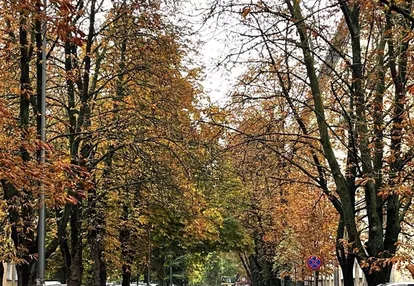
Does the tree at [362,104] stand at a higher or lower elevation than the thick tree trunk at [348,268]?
higher

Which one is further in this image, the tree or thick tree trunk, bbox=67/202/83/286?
thick tree trunk, bbox=67/202/83/286

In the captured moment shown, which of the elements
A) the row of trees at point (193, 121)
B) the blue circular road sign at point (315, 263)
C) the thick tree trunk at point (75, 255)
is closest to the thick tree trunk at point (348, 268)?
the row of trees at point (193, 121)

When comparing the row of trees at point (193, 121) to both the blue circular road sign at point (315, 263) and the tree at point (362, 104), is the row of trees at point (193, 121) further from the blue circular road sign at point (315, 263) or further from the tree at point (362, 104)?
the blue circular road sign at point (315, 263)

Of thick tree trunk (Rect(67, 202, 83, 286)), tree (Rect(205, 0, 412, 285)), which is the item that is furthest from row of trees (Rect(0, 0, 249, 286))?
tree (Rect(205, 0, 412, 285))

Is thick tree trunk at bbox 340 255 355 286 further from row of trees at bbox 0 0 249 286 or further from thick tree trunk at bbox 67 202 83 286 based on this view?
thick tree trunk at bbox 67 202 83 286

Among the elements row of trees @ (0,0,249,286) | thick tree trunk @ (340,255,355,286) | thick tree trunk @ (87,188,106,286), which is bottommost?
thick tree trunk @ (340,255,355,286)

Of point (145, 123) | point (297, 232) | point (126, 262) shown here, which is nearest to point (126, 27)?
point (145, 123)

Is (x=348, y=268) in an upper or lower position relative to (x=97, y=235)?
lower

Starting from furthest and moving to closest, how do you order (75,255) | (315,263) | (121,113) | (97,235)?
(97,235) → (315,263) → (75,255) → (121,113)

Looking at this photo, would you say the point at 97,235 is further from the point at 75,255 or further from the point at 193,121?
the point at 193,121

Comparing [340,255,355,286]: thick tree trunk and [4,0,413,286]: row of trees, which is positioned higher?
[4,0,413,286]: row of trees

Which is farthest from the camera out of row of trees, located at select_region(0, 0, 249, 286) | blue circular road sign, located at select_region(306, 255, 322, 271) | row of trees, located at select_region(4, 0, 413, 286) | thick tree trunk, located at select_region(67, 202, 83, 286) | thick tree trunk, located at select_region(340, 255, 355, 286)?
blue circular road sign, located at select_region(306, 255, 322, 271)

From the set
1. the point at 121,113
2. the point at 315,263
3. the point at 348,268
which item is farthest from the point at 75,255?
the point at 315,263

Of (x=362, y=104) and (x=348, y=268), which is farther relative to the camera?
(x=348, y=268)
